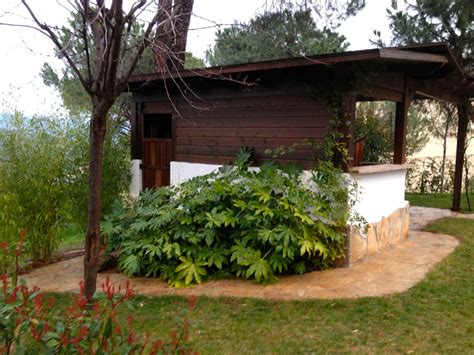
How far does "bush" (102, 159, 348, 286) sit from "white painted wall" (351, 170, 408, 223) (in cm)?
46

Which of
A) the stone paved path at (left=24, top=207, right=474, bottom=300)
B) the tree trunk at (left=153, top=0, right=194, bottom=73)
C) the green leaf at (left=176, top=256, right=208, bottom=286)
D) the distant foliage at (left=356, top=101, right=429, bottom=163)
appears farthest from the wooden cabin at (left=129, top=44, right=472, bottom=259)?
the distant foliage at (left=356, top=101, right=429, bottom=163)

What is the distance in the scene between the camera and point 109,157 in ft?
23.5

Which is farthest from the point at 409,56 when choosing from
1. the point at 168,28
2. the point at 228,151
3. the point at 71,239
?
the point at 71,239

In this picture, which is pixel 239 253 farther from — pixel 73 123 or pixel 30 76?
pixel 73 123

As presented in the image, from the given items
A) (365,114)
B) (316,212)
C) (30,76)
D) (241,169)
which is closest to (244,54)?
(365,114)

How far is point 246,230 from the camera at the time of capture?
17.0 feet

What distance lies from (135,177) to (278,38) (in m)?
3.36

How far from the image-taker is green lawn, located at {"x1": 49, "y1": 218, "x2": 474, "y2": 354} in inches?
136

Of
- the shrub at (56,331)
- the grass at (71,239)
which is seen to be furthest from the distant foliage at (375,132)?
the shrub at (56,331)

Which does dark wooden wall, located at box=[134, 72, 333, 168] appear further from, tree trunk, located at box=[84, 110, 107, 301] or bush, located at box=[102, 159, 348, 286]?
tree trunk, located at box=[84, 110, 107, 301]

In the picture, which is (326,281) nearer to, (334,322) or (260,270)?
(260,270)

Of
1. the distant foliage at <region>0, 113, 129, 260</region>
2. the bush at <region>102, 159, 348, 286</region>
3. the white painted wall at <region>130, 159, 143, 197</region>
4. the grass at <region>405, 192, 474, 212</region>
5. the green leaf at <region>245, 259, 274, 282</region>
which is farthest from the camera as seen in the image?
the grass at <region>405, 192, 474, 212</region>

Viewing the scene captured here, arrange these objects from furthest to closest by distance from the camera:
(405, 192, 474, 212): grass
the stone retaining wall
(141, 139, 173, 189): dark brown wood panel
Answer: (405, 192, 474, 212): grass → (141, 139, 173, 189): dark brown wood panel → the stone retaining wall

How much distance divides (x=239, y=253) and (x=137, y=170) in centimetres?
348
